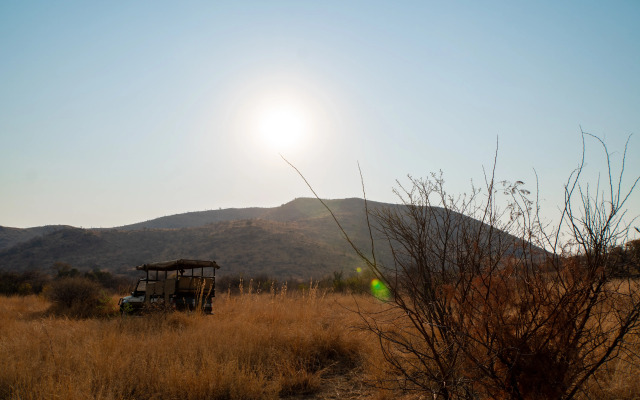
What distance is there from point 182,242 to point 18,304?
32.4 metres

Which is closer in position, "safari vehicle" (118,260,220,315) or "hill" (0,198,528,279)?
"safari vehicle" (118,260,220,315)

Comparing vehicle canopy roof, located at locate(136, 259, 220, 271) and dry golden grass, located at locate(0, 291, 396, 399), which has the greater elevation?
vehicle canopy roof, located at locate(136, 259, 220, 271)

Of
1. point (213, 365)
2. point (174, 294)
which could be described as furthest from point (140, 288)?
point (213, 365)

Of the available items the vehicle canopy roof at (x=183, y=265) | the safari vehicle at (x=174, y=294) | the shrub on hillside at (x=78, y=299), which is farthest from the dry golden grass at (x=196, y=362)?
the shrub on hillside at (x=78, y=299)

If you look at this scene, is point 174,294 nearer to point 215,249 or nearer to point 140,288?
point 140,288

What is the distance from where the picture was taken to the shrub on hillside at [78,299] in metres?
14.1

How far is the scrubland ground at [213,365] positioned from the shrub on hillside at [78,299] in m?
5.68

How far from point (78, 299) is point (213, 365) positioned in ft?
39.5

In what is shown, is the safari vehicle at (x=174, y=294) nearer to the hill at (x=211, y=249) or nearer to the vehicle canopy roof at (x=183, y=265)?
the vehicle canopy roof at (x=183, y=265)

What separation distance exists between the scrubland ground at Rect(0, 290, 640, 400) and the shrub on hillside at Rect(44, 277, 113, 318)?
568 cm

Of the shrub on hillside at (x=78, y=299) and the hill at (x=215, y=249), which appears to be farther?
the hill at (x=215, y=249)

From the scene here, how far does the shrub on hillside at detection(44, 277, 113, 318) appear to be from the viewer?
1407 centimetres

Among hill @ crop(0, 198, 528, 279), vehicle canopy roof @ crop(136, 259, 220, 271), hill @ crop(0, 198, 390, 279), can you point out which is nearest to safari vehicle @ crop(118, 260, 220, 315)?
vehicle canopy roof @ crop(136, 259, 220, 271)

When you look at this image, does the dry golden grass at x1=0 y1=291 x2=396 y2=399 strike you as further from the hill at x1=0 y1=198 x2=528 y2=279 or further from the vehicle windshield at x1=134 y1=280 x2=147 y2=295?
the hill at x1=0 y1=198 x2=528 y2=279
